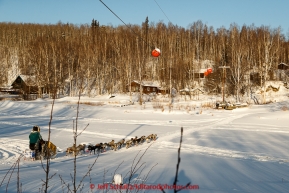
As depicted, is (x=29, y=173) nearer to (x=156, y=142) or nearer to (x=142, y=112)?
(x=156, y=142)

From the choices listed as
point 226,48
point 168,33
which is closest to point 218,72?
point 226,48

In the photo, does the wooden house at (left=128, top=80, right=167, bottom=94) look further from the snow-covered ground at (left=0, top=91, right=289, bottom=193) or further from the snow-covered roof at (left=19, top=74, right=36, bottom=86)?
the snow-covered ground at (left=0, top=91, right=289, bottom=193)

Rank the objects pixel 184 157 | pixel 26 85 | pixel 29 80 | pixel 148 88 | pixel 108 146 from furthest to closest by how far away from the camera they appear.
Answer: pixel 148 88 → pixel 29 80 → pixel 26 85 → pixel 108 146 → pixel 184 157

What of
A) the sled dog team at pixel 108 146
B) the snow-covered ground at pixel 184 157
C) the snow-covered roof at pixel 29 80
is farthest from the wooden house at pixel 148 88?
the sled dog team at pixel 108 146

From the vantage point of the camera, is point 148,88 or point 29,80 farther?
point 148,88

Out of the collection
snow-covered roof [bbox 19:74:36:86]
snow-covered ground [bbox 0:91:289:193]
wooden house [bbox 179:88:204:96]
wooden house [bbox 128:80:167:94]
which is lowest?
snow-covered ground [bbox 0:91:289:193]

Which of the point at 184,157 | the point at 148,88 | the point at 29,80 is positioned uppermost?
the point at 29,80

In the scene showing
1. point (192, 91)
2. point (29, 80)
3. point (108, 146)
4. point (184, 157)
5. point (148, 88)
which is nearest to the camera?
point (184, 157)

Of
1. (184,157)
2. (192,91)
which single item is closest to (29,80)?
(192,91)

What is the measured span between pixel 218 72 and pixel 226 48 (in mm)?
9626

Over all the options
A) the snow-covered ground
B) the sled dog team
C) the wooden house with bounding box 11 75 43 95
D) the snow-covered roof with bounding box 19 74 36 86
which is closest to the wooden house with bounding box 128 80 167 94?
the snow-covered roof with bounding box 19 74 36 86

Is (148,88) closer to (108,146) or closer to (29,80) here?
(29,80)

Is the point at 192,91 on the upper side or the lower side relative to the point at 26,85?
lower

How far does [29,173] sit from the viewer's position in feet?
20.4
